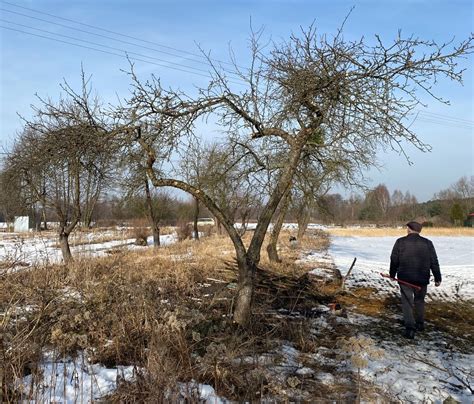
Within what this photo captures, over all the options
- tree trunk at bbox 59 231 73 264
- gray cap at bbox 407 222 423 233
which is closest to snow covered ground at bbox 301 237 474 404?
gray cap at bbox 407 222 423 233

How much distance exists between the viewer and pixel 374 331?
6.55m

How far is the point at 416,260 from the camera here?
22.0ft

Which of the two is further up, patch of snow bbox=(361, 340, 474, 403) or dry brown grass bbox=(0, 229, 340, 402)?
dry brown grass bbox=(0, 229, 340, 402)

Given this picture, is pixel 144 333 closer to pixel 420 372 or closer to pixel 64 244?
pixel 420 372

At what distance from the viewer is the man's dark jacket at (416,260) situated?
6.65 m

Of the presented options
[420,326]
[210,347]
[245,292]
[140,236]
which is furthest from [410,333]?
[140,236]

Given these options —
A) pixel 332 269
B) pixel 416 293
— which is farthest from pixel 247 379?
pixel 332 269

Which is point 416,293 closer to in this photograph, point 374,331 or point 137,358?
point 374,331

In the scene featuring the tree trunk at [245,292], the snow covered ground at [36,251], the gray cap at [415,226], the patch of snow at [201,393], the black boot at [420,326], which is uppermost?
the gray cap at [415,226]

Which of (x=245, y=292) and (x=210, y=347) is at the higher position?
(x=245, y=292)

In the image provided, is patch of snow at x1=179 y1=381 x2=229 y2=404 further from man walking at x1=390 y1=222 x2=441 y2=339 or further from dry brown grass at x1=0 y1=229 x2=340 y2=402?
man walking at x1=390 y1=222 x2=441 y2=339

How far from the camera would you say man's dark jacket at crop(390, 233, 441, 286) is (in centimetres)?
665

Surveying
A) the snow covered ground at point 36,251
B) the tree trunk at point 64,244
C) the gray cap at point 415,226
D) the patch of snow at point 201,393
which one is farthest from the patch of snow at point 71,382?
the tree trunk at point 64,244

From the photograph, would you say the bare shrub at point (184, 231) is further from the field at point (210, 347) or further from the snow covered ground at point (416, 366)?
the snow covered ground at point (416, 366)
